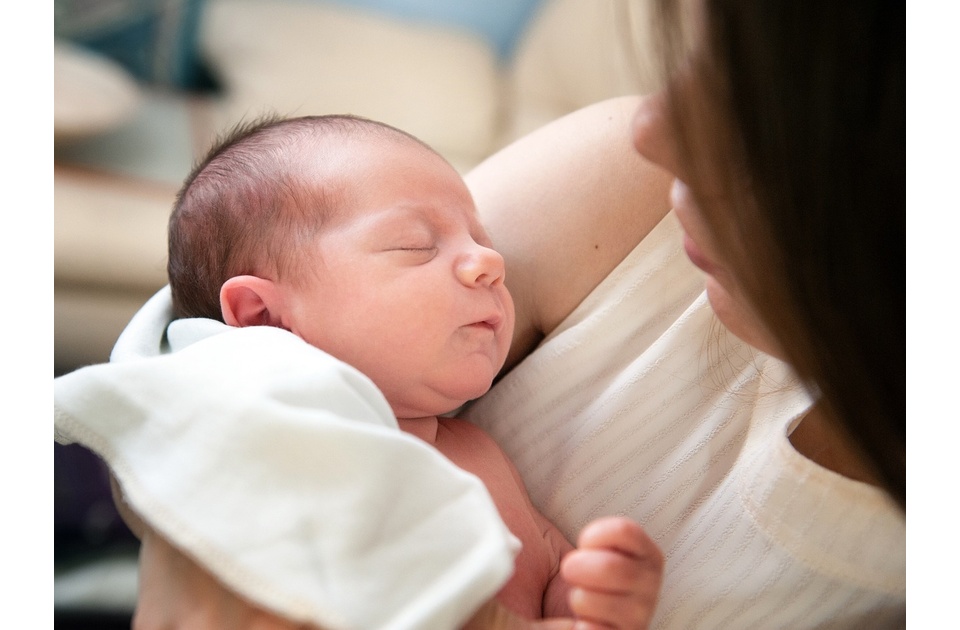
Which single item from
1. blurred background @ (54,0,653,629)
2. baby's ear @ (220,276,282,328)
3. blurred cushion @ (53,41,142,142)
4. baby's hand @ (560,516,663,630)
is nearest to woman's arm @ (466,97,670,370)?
baby's ear @ (220,276,282,328)

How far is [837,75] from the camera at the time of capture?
19.1 inches

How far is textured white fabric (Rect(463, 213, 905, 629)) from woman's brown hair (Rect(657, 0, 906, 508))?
0.40 feet

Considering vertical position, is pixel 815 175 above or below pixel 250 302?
above

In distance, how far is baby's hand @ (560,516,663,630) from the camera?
543mm

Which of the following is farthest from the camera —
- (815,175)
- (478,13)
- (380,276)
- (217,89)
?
(478,13)

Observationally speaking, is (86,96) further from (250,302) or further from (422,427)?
(422,427)

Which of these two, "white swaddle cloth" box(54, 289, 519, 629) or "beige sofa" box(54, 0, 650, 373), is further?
"beige sofa" box(54, 0, 650, 373)

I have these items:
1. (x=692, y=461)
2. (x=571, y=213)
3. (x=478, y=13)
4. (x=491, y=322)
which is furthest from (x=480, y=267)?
(x=478, y=13)

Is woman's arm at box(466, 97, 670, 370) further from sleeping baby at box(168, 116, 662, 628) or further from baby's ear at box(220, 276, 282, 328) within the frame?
baby's ear at box(220, 276, 282, 328)

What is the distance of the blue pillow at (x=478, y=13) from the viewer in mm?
2914

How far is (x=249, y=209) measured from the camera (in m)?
0.79

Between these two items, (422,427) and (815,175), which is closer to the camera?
(815,175)

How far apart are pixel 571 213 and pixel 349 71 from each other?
71.8 inches

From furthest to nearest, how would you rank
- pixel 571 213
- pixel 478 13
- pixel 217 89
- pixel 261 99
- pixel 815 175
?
1. pixel 478 13
2. pixel 217 89
3. pixel 261 99
4. pixel 571 213
5. pixel 815 175
